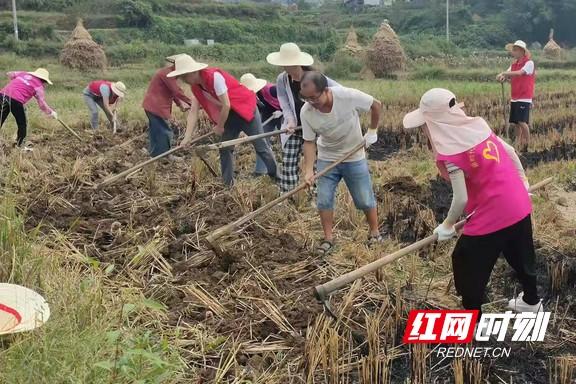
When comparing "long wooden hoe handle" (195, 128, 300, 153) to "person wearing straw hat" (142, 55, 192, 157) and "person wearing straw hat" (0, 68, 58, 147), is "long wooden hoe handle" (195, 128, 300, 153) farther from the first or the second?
"person wearing straw hat" (0, 68, 58, 147)

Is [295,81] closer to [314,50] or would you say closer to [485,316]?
[485,316]

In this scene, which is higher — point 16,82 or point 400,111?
point 16,82

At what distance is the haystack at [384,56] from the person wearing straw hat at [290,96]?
17564mm

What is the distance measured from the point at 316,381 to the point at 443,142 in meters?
1.21

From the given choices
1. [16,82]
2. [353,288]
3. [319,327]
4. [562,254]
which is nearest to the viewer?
[319,327]

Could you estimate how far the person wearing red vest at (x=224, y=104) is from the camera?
5223mm

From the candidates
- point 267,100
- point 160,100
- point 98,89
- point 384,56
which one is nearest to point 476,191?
point 267,100

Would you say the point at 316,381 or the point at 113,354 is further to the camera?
the point at 316,381

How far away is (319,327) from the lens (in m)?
2.93

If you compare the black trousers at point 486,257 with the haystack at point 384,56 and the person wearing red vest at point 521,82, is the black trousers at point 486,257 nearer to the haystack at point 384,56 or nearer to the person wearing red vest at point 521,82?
the person wearing red vest at point 521,82

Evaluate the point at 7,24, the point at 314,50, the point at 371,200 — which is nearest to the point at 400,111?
the point at 371,200

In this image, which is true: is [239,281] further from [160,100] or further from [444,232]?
[160,100]

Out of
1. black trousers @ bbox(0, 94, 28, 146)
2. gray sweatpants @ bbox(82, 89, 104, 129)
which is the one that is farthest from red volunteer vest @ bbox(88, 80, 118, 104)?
black trousers @ bbox(0, 94, 28, 146)

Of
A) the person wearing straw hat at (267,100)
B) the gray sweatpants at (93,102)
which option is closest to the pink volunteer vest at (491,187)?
the person wearing straw hat at (267,100)
